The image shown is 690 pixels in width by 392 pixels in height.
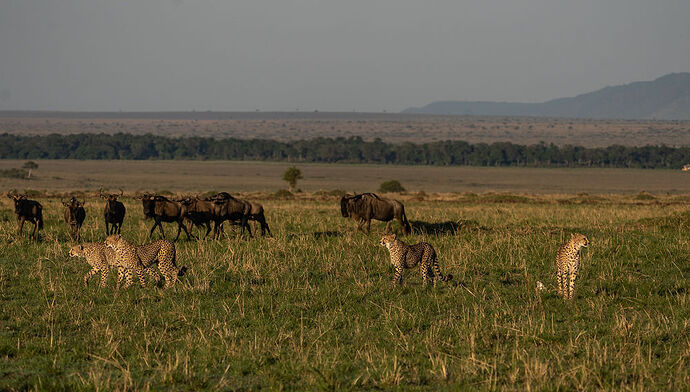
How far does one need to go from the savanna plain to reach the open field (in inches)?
2238

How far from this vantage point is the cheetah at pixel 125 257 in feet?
41.6

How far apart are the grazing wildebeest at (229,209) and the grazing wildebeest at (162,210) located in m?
0.94

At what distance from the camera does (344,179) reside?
101 m

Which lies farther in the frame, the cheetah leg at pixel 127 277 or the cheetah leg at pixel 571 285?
the cheetah leg at pixel 127 277

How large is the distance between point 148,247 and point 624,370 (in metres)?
7.90

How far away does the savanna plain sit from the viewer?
340 inches

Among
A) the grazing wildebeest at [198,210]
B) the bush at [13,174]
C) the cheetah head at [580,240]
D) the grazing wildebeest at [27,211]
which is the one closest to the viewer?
the cheetah head at [580,240]

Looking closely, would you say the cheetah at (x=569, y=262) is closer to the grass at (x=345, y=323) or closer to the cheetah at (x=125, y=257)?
the grass at (x=345, y=323)

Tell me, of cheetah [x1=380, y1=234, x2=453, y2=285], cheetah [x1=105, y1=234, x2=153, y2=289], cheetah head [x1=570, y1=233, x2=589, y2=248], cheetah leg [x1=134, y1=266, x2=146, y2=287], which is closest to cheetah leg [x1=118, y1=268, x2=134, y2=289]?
cheetah [x1=105, y1=234, x2=153, y2=289]

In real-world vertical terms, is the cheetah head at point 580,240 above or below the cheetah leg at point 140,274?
above

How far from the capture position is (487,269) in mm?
15648

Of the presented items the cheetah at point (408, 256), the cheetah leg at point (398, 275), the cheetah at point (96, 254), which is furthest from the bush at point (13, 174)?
the cheetah at point (408, 256)

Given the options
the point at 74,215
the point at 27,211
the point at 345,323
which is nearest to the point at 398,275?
the point at 345,323

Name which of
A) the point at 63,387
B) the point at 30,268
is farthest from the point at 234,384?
the point at 30,268
